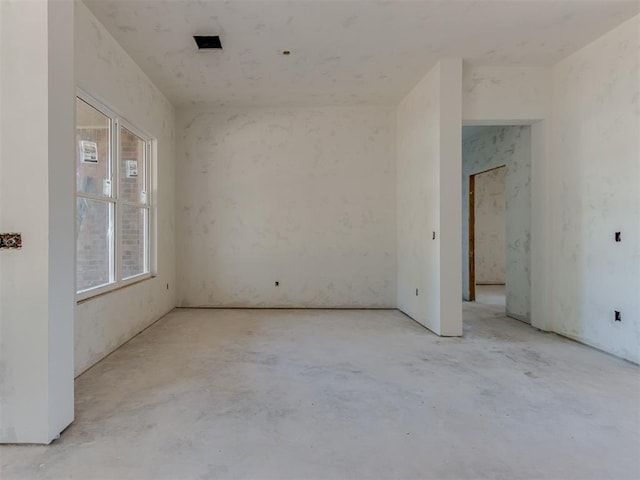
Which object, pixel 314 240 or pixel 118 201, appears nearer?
pixel 118 201

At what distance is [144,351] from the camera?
3.35 metres

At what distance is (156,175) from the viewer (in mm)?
4551

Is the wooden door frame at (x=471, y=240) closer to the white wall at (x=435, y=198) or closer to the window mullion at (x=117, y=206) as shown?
the white wall at (x=435, y=198)

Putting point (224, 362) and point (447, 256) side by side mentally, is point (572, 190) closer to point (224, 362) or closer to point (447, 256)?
point (447, 256)

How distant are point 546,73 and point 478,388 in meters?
3.71

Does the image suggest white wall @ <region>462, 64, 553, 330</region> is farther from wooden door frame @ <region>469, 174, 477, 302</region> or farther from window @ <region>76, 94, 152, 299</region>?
window @ <region>76, 94, 152, 299</region>

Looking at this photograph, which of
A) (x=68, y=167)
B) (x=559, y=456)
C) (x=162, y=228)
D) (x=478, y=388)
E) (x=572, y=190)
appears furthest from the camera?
(x=162, y=228)

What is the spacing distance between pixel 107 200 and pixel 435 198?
138 inches

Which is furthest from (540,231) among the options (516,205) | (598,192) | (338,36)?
(338,36)

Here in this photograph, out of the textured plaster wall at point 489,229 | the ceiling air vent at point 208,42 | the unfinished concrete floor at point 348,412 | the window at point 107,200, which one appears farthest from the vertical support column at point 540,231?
the window at point 107,200

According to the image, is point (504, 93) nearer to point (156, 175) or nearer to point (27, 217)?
point (156, 175)

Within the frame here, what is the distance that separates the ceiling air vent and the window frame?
108cm

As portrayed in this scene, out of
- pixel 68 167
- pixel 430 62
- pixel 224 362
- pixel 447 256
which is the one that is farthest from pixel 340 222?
pixel 68 167

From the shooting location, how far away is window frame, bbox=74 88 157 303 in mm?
3090
